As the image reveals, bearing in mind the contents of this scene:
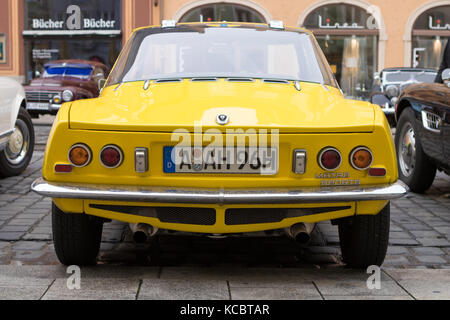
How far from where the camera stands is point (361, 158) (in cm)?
357

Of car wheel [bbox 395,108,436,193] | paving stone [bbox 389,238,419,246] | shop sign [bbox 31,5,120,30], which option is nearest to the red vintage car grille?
shop sign [bbox 31,5,120,30]

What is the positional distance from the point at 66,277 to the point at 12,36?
2327 cm

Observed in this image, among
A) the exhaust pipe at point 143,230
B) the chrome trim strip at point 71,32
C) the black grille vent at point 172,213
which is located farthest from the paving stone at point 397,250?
the chrome trim strip at point 71,32

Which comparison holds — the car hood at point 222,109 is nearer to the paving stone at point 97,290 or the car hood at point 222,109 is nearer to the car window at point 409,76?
the paving stone at point 97,290

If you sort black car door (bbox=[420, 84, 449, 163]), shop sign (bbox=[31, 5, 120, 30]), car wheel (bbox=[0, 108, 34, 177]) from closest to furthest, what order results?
black car door (bbox=[420, 84, 449, 163]), car wheel (bbox=[0, 108, 34, 177]), shop sign (bbox=[31, 5, 120, 30])

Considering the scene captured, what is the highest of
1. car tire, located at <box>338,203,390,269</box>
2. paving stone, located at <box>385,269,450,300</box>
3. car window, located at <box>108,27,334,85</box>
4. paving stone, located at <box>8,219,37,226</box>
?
car window, located at <box>108,27,334,85</box>

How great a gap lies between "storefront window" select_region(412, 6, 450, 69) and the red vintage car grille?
46.9ft

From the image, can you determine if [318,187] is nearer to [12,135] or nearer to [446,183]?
[446,183]

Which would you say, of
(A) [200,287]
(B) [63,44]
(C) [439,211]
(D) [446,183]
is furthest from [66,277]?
(B) [63,44]

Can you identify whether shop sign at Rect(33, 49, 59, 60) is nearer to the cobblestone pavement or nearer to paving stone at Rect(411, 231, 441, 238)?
the cobblestone pavement

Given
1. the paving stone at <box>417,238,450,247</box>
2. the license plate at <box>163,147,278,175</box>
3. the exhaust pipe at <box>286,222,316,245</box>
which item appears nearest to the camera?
the license plate at <box>163,147,278,175</box>

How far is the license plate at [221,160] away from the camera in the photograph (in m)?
3.50

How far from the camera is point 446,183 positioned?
7.66 meters

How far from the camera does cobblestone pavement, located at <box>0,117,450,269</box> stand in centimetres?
431
